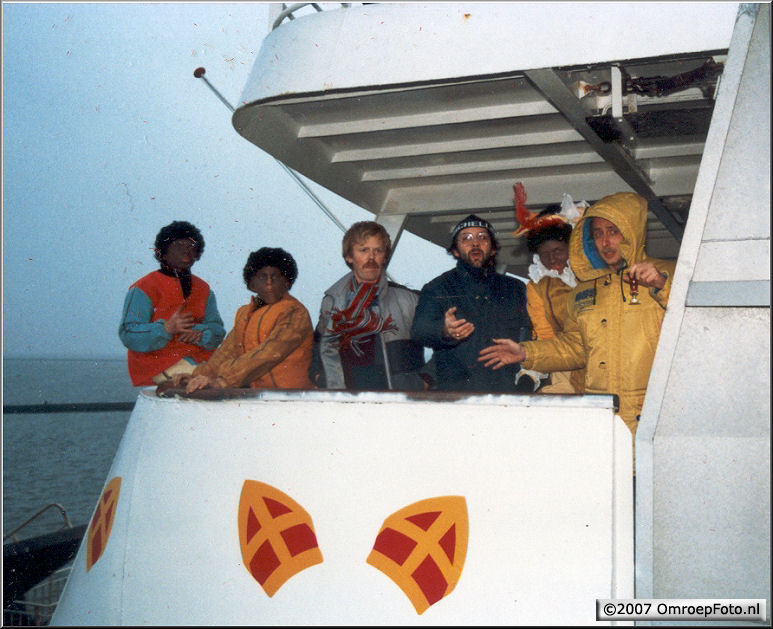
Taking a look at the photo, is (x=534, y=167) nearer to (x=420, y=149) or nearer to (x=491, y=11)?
(x=420, y=149)

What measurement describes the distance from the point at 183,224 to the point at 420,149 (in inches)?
48.3

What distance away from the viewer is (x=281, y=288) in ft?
9.41

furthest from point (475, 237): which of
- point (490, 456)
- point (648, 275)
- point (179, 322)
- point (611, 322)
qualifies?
point (179, 322)

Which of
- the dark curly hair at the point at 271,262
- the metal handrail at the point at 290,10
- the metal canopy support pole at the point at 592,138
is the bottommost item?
the dark curly hair at the point at 271,262

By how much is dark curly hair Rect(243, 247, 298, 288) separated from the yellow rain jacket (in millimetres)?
1035

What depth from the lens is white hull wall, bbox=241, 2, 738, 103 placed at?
204cm

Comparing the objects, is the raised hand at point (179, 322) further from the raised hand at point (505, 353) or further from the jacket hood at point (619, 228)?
the jacket hood at point (619, 228)

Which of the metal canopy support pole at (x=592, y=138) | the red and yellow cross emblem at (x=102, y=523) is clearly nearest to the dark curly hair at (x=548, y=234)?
the metal canopy support pole at (x=592, y=138)

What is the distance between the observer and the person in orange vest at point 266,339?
253cm

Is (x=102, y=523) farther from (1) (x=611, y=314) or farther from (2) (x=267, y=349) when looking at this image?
(1) (x=611, y=314)

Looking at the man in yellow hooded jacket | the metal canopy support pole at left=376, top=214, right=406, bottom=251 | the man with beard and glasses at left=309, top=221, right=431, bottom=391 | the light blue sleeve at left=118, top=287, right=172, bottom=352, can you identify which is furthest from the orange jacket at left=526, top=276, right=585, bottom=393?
the light blue sleeve at left=118, top=287, right=172, bottom=352

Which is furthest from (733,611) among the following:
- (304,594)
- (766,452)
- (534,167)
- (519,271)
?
(519,271)

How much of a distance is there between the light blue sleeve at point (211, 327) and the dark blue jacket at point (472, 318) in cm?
109

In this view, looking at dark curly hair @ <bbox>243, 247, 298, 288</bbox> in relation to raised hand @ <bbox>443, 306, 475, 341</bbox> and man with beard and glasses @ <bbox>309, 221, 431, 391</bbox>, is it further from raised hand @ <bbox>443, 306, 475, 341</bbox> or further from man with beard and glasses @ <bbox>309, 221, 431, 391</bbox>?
raised hand @ <bbox>443, 306, 475, 341</bbox>
